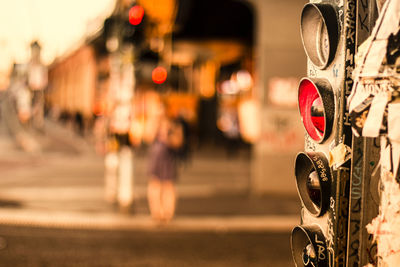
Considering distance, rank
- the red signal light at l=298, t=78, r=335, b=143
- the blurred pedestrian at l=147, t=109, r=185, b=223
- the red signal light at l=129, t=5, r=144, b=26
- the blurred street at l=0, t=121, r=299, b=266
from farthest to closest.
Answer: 1. the red signal light at l=129, t=5, r=144, b=26
2. the blurred pedestrian at l=147, t=109, r=185, b=223
3. the blurred street at l=0, t=121, r=299, b=266
4. the red signal light at l=298, t=78, r=335, b=143

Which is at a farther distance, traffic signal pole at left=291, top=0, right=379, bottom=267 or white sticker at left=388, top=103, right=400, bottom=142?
traffic signal pole at left=291, top=0, right=379, bottom=267

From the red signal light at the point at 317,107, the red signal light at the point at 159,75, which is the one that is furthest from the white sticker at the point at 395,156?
the red signal light at the point at 159,75

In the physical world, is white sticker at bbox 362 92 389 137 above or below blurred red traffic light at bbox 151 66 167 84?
above

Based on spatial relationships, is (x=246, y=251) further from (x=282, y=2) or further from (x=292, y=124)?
(x=282, y=2)

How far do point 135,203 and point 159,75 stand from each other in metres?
6.51

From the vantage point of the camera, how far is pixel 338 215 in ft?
6.75

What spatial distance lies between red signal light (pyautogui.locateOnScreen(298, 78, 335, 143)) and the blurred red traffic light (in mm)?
14712

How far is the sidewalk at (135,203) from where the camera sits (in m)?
9.38

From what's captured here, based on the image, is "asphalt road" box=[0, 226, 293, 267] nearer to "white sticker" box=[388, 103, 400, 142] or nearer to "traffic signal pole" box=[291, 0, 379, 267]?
"traffic signal pole" box=[291, 0, 379, 267]

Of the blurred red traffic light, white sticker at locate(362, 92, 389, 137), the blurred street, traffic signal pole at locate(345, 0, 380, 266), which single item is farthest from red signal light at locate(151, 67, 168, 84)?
white sticker at locate(362, 92, 389, 137)

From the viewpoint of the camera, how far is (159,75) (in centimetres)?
1703

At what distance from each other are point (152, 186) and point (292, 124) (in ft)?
13.6

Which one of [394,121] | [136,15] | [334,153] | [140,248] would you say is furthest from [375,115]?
[136,15]

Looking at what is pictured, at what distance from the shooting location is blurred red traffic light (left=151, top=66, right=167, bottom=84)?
16920 mm
